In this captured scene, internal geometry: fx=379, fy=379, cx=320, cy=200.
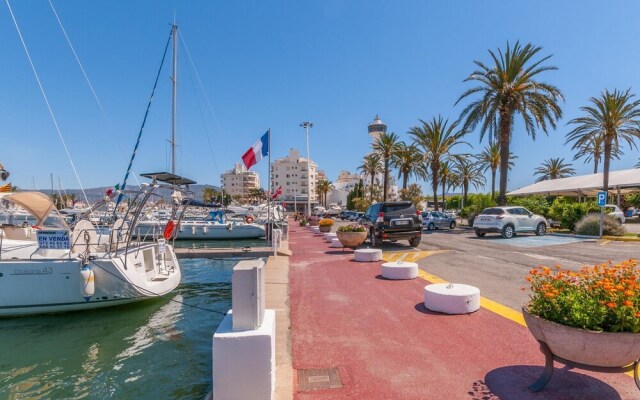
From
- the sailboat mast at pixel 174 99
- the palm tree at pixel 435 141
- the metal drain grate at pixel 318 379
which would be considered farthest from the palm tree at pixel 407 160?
the metal drain grate at pixel 318 379

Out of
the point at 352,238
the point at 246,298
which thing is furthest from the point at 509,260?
the point at 246,298

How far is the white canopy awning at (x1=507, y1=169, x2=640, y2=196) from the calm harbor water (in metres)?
38.9

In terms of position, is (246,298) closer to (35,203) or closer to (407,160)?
(35,203)

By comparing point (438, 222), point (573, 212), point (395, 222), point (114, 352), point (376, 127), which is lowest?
point (114, 352)

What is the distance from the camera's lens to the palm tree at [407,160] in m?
42.8

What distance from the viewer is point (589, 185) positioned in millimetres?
38188

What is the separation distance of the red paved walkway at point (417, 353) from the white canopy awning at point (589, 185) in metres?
36.4

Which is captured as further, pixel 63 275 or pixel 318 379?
pixel 63 275

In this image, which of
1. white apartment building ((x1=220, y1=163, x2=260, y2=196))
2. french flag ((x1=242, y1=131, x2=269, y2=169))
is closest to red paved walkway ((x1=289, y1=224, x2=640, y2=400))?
french flag ((x1=242, y1=131, x2=269, y2=169))

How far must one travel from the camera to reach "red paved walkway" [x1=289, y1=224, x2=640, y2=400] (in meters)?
3.91

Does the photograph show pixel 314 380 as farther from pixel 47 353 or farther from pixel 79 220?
pixel 79 220

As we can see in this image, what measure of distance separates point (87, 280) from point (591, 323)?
8.86m

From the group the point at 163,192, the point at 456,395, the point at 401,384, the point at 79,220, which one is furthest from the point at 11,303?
the point at 456,395

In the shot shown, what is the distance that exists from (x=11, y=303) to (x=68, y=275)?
1.32m
